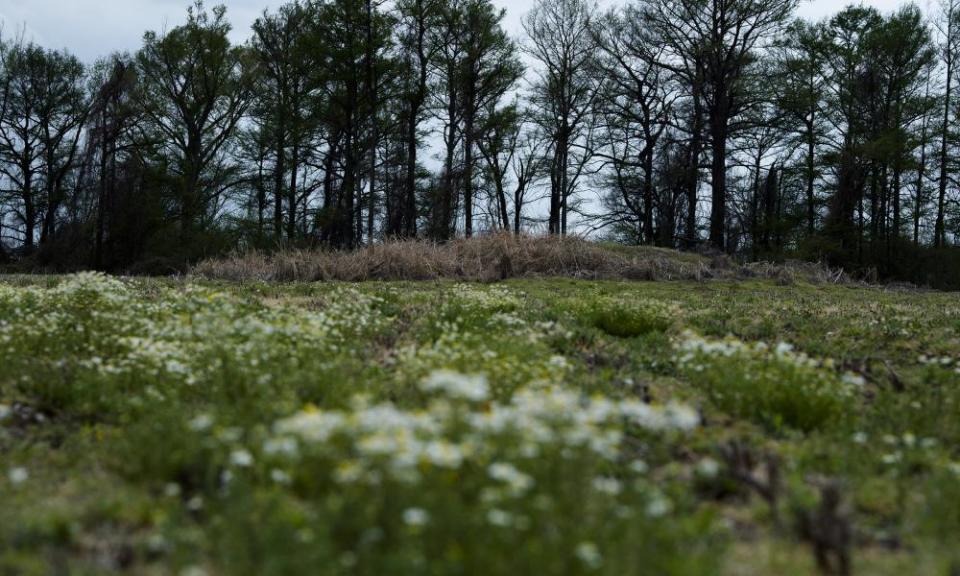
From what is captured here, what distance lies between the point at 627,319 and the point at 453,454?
6944mm

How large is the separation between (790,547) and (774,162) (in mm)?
38616

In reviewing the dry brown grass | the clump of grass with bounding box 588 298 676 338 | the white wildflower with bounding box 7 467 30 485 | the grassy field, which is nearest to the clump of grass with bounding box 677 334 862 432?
the grassy field

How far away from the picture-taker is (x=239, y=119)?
115ft

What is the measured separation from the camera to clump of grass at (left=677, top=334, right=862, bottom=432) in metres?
5.18

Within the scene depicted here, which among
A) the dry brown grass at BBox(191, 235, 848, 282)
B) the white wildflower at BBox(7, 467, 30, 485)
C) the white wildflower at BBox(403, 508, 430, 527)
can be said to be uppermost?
the dry brown grass at BBox(191, 235, 848, 282)

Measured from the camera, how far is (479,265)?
18.0m

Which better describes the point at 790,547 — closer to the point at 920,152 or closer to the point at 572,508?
the point at 572,508

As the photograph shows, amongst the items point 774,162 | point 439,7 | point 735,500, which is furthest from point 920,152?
point 735,500

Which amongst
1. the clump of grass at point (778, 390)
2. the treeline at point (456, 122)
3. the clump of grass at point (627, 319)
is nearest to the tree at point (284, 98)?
the treeline at point (456, 122)

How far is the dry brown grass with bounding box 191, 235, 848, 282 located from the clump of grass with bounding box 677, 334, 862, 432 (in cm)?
1141

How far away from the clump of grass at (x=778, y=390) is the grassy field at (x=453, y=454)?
20mm

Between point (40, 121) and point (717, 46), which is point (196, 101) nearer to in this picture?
point (40, 121)

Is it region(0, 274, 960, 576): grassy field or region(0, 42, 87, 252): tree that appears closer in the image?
region(0, 274, 960, 576): grassy field

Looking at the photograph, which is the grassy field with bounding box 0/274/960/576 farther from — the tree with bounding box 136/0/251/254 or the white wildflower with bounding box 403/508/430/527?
the tree with bounding box 136/0/251/254
